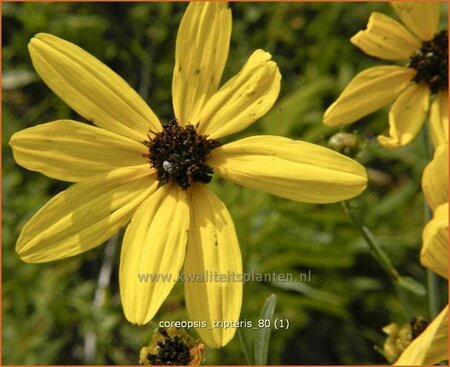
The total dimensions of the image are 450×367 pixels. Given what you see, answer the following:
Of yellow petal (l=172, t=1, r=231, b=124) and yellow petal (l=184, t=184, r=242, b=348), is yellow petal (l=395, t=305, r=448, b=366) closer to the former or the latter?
yellow petal (l=184, t=184, r=242, b=348)

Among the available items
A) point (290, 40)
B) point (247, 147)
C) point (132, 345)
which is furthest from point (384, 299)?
point (247, 147)

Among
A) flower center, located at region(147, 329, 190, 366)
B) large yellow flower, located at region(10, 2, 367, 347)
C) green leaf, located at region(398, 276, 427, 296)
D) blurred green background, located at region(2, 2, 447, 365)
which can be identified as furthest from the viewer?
blurred green background, located at region(2, 2, 447, 365)

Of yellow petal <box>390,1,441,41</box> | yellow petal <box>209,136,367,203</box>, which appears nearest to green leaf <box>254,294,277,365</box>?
yellow petal <box>209,136,367,203</box>

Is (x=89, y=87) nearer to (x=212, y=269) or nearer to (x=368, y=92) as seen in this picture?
(x=212, y=269)

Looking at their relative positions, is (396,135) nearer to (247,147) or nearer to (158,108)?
(247,147)

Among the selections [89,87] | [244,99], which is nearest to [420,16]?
[244,99]

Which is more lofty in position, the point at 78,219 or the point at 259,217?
the point at 259,217
